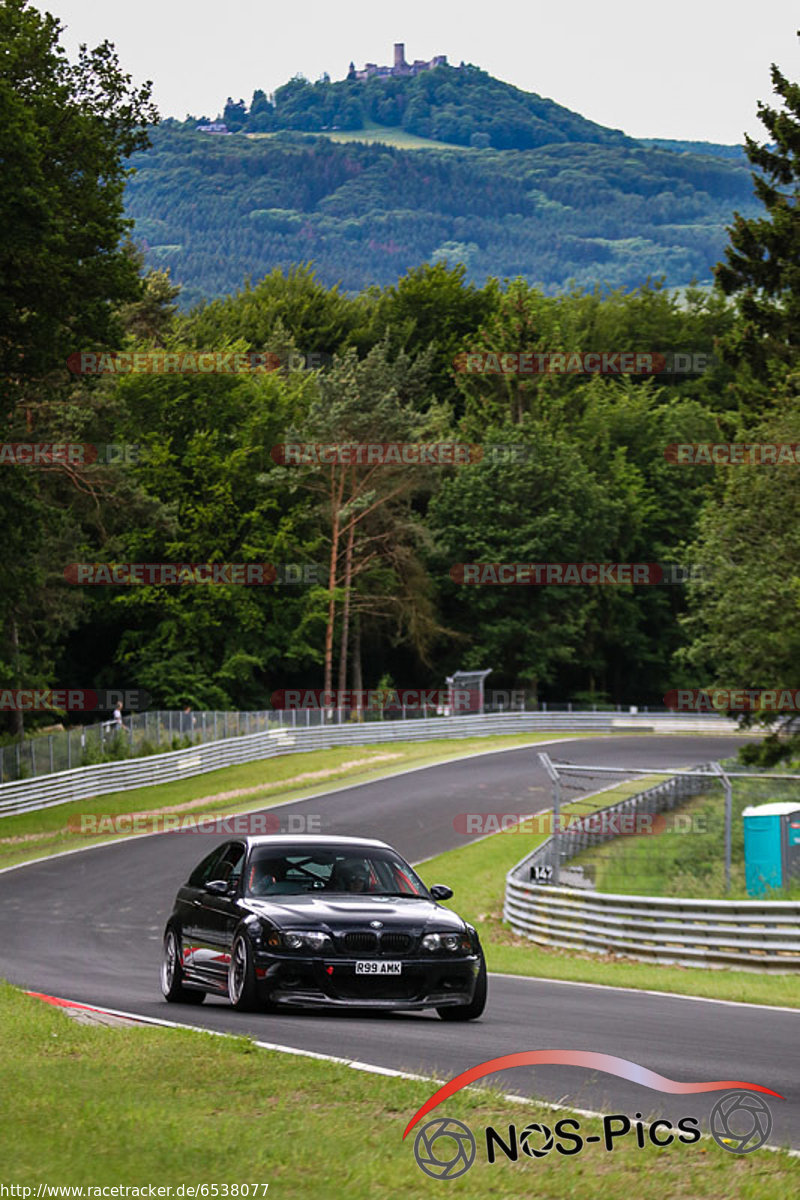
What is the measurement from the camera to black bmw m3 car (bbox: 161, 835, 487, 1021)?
11.7m

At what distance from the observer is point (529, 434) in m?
83.5

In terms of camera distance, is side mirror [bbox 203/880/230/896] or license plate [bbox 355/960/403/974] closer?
license plate [bbox 355/960/403/974]

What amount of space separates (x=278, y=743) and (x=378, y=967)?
46.3 m

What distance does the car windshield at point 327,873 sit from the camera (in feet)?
41.8

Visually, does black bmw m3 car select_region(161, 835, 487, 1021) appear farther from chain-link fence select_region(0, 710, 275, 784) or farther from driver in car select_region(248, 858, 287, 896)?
chain-link fence select_region(0, 710, 275, 784)

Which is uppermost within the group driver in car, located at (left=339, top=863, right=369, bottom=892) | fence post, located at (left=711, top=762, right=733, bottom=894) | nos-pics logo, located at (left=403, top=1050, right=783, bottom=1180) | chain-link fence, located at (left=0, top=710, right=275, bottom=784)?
nos-pics logo, located at (left=403, top=1050, right=783, bottom=1180)

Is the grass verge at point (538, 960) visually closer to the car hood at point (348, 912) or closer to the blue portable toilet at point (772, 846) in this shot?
the blue portable toilet at point (772, 846)

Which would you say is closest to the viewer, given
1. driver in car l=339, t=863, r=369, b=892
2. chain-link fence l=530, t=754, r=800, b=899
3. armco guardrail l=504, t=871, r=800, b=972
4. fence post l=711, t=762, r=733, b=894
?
driver in car l=339, t=863, r=369, b=892

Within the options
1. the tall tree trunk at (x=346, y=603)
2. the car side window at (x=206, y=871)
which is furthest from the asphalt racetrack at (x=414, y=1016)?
the tall tree trunk at (x=346, y=603)

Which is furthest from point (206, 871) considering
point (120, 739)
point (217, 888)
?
point (120, 739)

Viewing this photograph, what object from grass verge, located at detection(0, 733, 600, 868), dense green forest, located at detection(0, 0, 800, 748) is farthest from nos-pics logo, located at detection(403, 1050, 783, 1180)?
grass verge, located at detection(0, 733, 600, 868)

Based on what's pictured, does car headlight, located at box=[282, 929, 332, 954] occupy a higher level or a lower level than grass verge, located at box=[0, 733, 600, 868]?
higher

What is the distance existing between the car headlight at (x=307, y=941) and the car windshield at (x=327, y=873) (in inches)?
36.7

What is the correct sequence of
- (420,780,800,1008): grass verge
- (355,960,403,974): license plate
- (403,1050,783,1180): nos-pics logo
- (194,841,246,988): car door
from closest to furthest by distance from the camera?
(403,1050,783,1180): nos-pics logo < (355,960,403,974): license plate < (194,841,246,988): car door < (420,780,800,1008): grass verge
